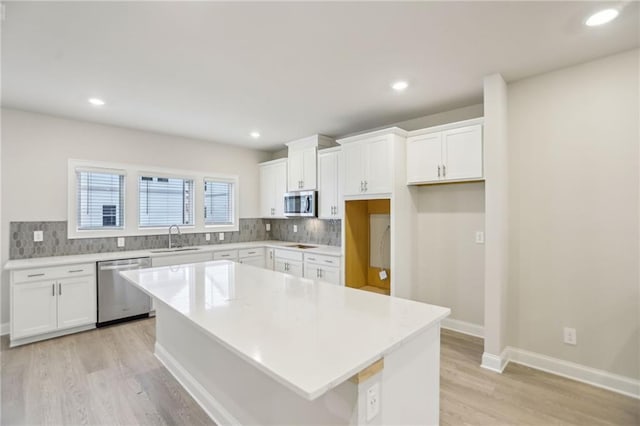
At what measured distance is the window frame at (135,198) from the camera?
391 cm

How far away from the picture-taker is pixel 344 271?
13.2 ft

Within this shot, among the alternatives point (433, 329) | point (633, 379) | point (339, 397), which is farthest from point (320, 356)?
point (633, 379)

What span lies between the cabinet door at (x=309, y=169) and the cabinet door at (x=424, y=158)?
1.55 meters

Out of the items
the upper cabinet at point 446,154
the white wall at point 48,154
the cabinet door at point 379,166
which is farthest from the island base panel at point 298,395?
the white wall at point 48,154

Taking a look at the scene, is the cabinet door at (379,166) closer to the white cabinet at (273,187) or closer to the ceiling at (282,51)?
the ceiling at (282,51)

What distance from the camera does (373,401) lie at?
4.11 ft

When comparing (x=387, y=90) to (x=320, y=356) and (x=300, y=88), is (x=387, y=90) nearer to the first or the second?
(x=300, y=88)

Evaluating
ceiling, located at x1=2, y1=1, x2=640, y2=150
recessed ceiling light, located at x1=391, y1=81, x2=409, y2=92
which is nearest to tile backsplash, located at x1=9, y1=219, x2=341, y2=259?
ceiling, located at x1=2, y1=1, x2=640, y2=150

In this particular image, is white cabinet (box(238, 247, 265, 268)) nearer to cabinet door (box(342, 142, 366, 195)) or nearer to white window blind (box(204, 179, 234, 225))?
white window blind (box(204, 179, 234, 225))

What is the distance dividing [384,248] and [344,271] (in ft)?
2.15

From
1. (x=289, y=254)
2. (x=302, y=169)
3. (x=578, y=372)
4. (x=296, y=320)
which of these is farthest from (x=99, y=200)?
(x=578, y=372)

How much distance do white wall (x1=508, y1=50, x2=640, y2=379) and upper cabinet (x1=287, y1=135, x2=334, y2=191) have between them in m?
2.57

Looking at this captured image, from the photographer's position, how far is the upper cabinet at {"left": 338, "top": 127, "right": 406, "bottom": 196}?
3.49m

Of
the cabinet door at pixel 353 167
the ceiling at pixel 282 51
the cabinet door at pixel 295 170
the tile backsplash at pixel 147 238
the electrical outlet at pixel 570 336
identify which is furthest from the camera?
the cabinet door at pixel 295 170
